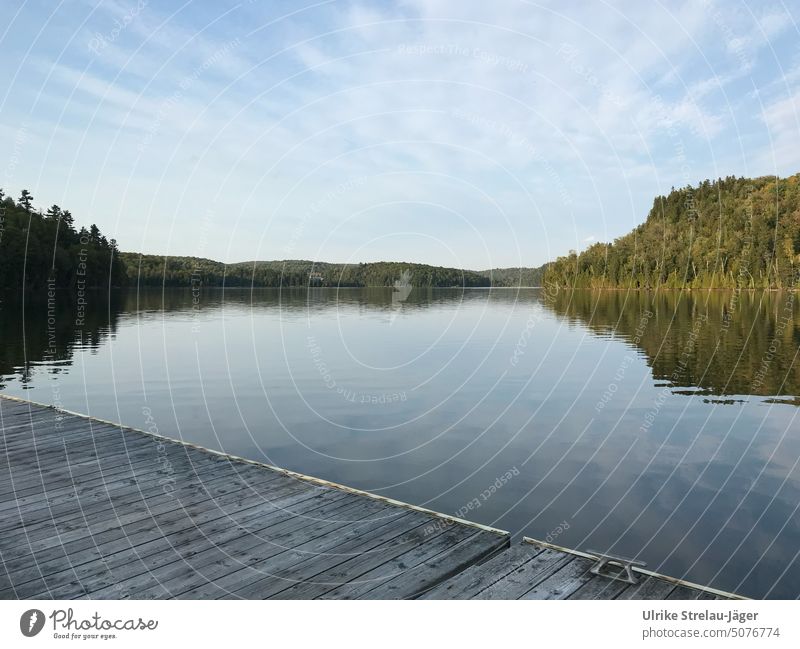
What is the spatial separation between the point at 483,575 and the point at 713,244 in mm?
112976

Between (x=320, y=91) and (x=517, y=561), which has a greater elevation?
(x=320, y=91)

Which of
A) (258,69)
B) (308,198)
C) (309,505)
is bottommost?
(309,505)

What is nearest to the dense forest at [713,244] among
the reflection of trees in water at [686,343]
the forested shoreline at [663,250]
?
the forested shoreline at [663,250]

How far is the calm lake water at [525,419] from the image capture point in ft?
33.2

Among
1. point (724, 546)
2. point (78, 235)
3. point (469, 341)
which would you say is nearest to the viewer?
point (724, 546)

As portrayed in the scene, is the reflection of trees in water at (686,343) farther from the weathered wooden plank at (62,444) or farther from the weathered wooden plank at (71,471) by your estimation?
the weathered wooden plank at (71,471)

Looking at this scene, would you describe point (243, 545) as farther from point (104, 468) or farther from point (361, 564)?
point (104, 468)

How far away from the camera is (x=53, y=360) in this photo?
30.0 metres

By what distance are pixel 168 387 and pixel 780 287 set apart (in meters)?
106

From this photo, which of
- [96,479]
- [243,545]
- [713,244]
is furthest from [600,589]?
[713,244]

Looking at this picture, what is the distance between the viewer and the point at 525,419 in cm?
1753
